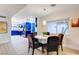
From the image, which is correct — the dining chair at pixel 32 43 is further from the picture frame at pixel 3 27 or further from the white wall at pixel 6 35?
the picture frame at pixel 3 27

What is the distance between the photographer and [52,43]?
11.0ft

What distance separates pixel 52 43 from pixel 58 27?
54 centimetres

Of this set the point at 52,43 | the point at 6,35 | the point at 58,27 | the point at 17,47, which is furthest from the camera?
the point at 6,35

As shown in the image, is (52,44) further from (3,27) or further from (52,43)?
(3,27)

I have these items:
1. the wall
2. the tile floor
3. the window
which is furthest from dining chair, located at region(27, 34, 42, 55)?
→ the window

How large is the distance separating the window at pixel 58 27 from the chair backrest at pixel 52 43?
9.8 inches

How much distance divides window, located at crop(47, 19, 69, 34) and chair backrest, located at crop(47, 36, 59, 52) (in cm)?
25

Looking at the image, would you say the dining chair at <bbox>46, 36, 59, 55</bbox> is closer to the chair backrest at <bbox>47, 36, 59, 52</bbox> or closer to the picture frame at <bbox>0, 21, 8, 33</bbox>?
the chair backrest at <bbox>47, 36, 59, 52</bbox>

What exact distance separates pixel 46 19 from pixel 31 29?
0.57 metres

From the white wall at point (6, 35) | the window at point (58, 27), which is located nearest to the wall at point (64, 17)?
the window at point (58, 27)

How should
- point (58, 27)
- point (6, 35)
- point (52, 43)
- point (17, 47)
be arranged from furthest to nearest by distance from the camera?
point (6, 35) < point (17, 47) < point (58, 27) < point (52, 43)

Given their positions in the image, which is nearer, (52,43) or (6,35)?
(52,43)

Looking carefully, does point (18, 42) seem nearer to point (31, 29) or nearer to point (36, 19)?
point (31, 29)

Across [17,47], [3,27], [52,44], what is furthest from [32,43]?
[3,27]
